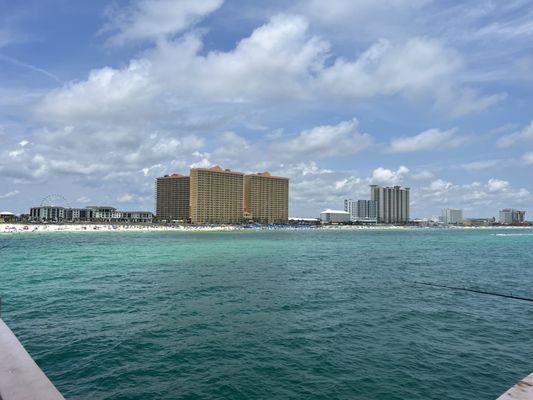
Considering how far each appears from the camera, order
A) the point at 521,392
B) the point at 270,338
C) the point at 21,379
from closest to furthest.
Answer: the point at 521,392 → the point at 21,379 → the point at 270,338

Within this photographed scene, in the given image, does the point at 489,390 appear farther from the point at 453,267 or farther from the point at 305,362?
the point at 453,267

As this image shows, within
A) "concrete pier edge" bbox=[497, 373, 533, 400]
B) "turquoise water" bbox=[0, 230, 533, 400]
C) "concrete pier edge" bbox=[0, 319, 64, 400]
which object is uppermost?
"concrete pier edge" bbox=[497, 373, 533, 400]

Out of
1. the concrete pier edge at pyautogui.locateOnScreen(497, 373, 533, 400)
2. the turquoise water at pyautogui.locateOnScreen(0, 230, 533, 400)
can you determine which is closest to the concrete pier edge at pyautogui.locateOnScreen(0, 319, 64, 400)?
the turquoise water at pyautogui.locateOnScreen(0, 230, 533, 400)

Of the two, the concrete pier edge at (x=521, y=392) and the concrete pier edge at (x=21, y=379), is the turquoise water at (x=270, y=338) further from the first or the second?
the concrete pier edge at (x=521, y=392)

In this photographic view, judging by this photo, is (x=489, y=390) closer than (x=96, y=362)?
Yes

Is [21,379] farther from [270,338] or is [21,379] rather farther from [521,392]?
A: [270,338]

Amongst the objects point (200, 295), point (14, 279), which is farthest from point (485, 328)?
point (14, 279)

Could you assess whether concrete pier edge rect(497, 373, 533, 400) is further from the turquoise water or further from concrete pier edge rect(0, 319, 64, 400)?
concrete pier edge rect(0, 319, 64, 400)

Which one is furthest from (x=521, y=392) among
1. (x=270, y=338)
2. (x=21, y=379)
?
(x=270, y=338)

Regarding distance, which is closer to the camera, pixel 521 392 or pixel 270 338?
pixel 521 392

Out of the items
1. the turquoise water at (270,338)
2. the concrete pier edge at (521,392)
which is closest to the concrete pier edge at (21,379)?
the turquoise water at (270,338)

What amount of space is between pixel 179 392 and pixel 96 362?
5.10m

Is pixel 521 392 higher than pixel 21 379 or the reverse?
higher

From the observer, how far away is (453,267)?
56219mm
